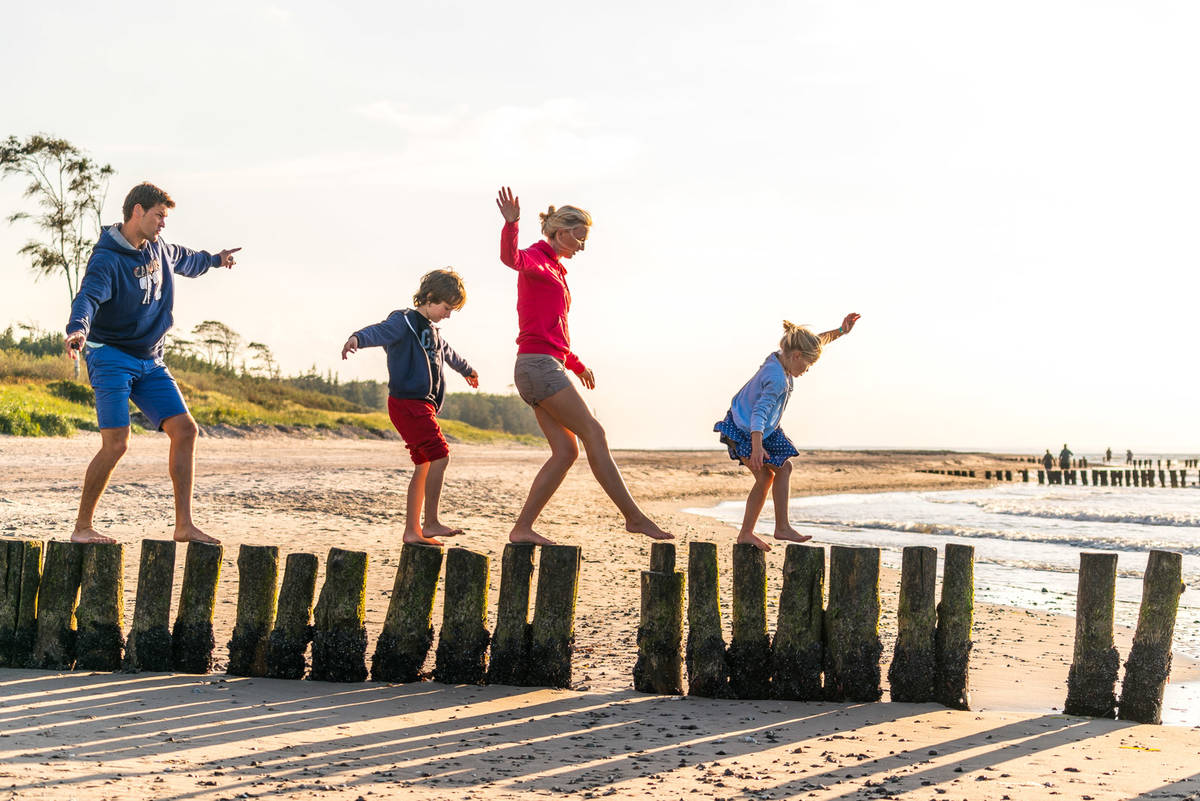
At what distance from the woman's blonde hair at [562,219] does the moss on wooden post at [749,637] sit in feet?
7.76

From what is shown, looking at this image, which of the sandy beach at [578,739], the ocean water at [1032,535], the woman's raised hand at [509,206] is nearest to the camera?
the sandy beach at [578,739]

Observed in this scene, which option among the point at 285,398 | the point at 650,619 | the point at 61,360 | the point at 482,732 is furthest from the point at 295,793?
the point at 285,398

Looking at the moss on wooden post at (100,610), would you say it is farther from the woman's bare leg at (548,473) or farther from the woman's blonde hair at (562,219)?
the woman's blonde hair at (562,219)

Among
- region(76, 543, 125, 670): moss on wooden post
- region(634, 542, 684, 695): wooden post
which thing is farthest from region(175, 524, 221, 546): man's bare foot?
region(634, 542, 684, 695): wooden post

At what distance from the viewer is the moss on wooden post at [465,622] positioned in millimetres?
6703

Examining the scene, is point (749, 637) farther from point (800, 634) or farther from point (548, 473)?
point (548, 473)

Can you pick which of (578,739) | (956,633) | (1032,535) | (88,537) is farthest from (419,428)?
(1032,535)

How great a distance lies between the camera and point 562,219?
6.62 metres

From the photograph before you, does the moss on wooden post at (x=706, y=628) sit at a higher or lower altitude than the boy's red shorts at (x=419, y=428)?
lower

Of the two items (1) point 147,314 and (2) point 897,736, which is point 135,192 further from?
(2) point 897,736

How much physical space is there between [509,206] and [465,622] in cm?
271

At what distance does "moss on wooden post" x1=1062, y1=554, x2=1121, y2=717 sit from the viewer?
21.7 ft

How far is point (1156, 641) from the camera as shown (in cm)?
662

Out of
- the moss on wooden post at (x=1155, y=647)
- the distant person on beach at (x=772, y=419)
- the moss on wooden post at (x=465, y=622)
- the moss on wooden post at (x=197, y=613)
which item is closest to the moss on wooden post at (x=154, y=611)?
the moss on wooden post at (x=197, y=613)
